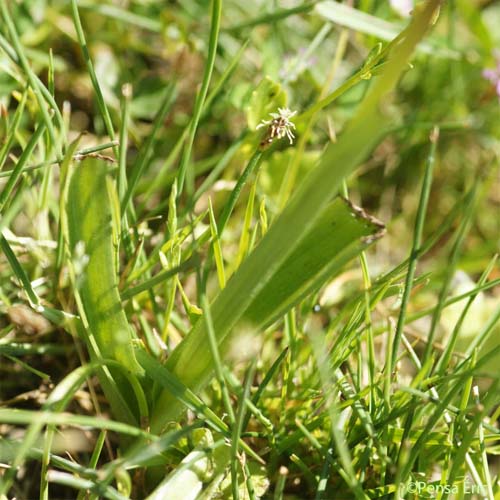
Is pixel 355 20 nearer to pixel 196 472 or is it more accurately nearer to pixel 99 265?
pixel 99 265

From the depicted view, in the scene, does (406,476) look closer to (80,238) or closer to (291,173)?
(80,238)

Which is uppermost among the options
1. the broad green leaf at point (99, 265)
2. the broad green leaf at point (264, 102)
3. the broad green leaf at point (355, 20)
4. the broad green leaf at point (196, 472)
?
A: the broad green leaf at point (355, 20)

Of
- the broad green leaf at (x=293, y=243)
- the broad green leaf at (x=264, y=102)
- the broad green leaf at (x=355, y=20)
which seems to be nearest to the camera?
the broad green leaf at (x=293, y=243)

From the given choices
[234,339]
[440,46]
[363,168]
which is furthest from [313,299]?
[440,46]

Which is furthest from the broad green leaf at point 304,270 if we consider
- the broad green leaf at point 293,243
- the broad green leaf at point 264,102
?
the broad green leaf at point 264,102

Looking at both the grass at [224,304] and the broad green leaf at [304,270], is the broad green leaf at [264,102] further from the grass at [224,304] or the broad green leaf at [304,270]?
the broad green leaf at [304,270]

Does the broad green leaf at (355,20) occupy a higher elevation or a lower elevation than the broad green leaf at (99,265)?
higher

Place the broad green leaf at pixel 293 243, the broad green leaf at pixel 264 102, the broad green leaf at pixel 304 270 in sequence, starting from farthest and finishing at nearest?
the broad green leaf at pixel 264 102
the broad green leaf at pixel 304 270
the broad green leaf at pixel 293 243

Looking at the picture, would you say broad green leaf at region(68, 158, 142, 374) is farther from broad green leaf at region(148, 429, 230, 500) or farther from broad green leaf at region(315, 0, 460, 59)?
broad green leaf at region(315, 0, 460, 59)

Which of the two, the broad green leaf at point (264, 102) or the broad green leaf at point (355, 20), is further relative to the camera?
the broad green leaf at point (355, 20)
